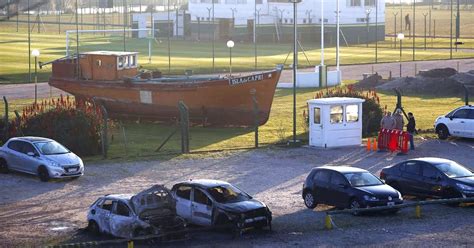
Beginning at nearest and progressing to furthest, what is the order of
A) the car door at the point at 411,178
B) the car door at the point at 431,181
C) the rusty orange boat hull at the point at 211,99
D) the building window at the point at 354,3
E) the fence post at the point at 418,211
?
the fence post at the point at 418,211
the car door at the point at 431,181
the car door at the point at 411,178
the rusty orange boat hull at the point at 211,99
the building window at the point at 354,3

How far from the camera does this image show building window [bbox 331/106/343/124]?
116 ft

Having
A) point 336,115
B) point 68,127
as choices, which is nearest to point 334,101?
point 336,115

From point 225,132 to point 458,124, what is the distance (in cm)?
1021

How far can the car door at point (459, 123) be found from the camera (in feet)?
121

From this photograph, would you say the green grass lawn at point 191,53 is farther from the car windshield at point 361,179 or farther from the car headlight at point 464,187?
the car headlight at point 464,187

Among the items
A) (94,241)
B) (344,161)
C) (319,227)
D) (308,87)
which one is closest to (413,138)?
(344,161)

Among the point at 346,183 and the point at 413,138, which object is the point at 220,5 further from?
the point at 346,183

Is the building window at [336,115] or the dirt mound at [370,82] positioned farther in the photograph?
the dirt mound at [370,82]

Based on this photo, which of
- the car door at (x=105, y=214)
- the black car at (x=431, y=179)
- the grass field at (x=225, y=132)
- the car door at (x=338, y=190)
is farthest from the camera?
the grass field at (x=225, y=132)

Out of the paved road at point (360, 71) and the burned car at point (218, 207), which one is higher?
the paved road at point (360, 71)

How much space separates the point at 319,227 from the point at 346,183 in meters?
2.03

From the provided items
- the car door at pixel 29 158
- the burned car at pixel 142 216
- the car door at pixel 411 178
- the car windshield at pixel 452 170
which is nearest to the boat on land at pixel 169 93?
the car door at pixel 29 158

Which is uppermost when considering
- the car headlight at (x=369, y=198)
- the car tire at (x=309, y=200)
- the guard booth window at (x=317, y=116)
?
the guard booth window at (x=317, y=116)

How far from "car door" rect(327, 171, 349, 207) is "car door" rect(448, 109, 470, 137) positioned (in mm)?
14342
